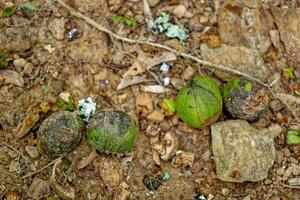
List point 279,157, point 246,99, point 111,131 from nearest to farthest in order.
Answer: point 111,131 < point 246,99 < point 279,157

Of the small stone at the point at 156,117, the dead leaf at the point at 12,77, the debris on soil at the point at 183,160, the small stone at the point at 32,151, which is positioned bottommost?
the debris on soil at the point at 183,160

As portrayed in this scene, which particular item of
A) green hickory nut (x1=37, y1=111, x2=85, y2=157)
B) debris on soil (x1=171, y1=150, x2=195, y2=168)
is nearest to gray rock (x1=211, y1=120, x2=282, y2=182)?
debris on soil (x1=171, y1=150, x2=195, y2=168)

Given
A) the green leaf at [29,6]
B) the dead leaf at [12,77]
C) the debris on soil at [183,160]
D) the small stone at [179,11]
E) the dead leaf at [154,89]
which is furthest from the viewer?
the small stone at [179,11]

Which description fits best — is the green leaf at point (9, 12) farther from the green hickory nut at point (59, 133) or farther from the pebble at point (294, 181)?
the pebble at point (294, 181)

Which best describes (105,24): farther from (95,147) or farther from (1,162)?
(1,162)

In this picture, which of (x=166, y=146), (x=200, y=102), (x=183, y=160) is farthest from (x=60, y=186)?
(x=200, y=102)

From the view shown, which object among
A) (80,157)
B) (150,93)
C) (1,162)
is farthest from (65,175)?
(150,93)

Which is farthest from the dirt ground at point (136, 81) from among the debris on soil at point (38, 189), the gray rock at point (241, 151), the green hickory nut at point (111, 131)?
the green hickory nut at point (111, 131)

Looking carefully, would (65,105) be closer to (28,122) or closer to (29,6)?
(28,122)

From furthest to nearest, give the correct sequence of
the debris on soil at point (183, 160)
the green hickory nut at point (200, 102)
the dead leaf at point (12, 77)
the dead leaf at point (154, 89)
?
the dead leaf at point (154, 89)
the dead leaf at point (12, 77)
the debris on soil at point (183, 160)
the green hickory nut at point (200, 102)
